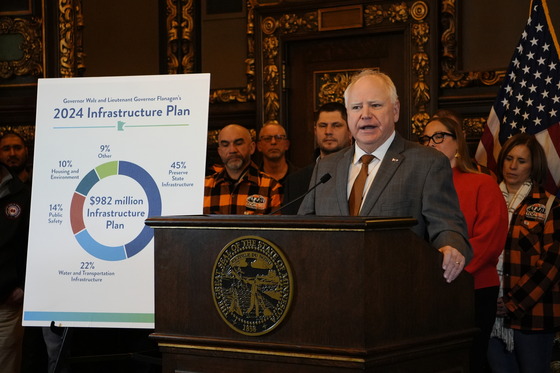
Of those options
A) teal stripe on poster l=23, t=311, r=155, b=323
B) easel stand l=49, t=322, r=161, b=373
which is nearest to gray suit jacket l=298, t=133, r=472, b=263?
teal stripe on poster l=23, t=311, r=155, b=323

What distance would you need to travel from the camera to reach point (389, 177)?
2.79 meters

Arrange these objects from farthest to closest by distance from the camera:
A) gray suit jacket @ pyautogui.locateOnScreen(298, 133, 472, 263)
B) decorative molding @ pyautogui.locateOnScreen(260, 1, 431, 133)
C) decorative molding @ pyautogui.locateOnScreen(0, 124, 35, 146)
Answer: decorative molding @ pyautogui.locateOnScreen(0, 124, 35, 146) → decorative molding @ pyautogui.locateOnScreen(260, 1, 431, 133) → gray suit jacket @ pyautogui.locateOnScreen(298, 133, 472, 263)

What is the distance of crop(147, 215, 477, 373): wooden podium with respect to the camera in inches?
86.5

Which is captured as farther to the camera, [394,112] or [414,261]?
[394,112]

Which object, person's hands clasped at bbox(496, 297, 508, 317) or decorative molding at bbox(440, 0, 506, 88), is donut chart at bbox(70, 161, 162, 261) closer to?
person's hands clasped at bbox(496, 297, 508, 317)

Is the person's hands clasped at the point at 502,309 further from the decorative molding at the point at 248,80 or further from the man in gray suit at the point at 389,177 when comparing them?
the decorative molding at the point at 248,80

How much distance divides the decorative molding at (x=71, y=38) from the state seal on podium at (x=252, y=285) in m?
5.66

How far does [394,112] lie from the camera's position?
114 inches

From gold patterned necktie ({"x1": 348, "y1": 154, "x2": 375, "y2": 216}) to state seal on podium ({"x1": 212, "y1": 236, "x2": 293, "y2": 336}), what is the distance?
1.96ft

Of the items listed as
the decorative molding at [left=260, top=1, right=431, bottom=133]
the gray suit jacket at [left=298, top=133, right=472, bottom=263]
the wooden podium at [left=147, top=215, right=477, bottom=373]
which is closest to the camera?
the wooden podium at [left=147, top=215, right=477, bottom=373]

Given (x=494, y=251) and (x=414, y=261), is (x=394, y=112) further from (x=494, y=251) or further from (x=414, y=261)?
(x=494, y=251)

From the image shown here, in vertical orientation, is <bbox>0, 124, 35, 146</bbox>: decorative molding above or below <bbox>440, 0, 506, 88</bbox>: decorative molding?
below

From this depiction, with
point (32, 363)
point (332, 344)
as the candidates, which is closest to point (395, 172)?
point (332, 344)

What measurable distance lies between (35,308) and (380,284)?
183 cm
